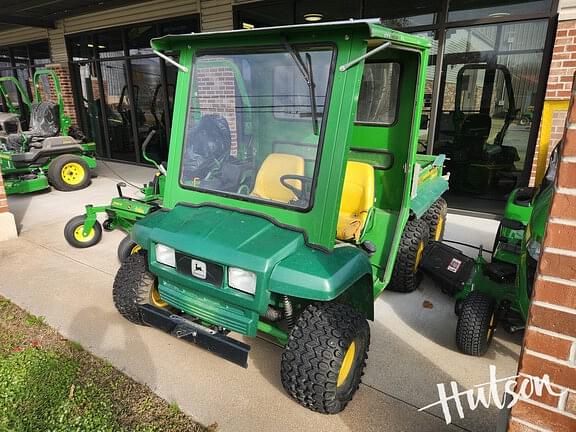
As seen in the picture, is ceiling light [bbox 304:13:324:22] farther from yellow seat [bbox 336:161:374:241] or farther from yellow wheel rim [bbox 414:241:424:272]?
yellow wheel rim [bbox 414:241:424:272]

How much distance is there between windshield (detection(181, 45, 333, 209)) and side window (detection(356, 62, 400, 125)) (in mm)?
1044

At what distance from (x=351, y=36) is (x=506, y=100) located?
4.10 meters

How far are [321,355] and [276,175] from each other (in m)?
1.03

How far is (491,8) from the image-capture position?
197 inches

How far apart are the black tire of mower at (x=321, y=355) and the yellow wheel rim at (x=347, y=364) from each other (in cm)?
2

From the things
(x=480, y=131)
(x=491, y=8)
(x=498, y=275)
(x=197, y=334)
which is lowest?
(x=197, y=334)

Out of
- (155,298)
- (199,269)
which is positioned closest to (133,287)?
(155,298)

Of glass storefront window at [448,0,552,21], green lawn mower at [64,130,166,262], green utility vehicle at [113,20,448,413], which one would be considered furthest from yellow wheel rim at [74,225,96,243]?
glass storefront window at [448,0,552,21]

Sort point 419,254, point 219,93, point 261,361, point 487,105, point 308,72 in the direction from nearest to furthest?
point 308,72, point 219,93, point 261,361, point 419,254, point 487,105

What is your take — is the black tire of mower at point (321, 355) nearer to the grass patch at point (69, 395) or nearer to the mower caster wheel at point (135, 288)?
the grass patch at point (69, 395)

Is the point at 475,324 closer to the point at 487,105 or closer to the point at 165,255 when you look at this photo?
the point at 165,255

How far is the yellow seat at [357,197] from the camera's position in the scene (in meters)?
2.87

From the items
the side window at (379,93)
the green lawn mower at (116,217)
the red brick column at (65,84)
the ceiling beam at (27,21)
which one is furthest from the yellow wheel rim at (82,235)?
the ceiling beam at (27,21)

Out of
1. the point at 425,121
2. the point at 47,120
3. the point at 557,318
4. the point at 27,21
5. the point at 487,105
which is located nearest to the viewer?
the point at 557,318
